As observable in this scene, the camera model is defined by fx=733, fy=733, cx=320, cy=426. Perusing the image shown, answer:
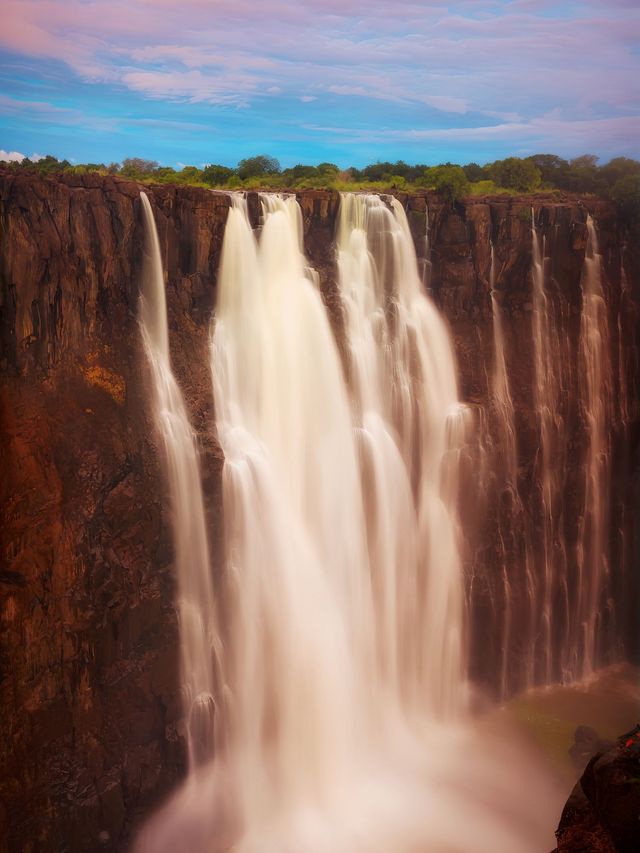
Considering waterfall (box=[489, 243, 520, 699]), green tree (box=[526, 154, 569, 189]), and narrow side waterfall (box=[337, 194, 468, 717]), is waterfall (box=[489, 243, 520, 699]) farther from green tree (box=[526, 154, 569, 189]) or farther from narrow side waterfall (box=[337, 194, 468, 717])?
green tree (box=[526, 154, 569, 189])

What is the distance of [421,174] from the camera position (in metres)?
28.5

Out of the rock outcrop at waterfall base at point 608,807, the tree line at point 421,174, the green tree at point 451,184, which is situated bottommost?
the rock outcrop at waterfall base at point 608,807

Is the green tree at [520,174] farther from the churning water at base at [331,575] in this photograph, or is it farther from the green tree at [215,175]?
the green tree at [215,175]

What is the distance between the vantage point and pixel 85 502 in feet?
56.3

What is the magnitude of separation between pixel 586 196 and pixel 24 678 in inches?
961

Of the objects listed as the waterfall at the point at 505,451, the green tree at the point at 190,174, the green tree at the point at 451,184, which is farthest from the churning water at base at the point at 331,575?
the green tree at the point at 190,174

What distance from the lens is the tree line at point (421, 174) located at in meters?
23.7

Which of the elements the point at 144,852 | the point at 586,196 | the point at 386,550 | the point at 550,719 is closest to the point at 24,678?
the point at 144,852

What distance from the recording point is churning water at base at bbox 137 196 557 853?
18.4 metres

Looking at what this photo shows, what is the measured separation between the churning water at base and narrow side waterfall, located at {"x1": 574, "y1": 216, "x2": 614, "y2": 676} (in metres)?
5.36

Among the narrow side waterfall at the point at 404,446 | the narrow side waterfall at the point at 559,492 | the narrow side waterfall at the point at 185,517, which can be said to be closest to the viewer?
the narrow side waterfall at the point at 185,517

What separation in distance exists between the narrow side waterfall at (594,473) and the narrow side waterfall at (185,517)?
1358 centimetres

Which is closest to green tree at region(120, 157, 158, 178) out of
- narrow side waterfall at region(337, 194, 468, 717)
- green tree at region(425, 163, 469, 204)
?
narrow side waterfall at region(337, 194, 468, 717)

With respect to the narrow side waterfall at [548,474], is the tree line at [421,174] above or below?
above
